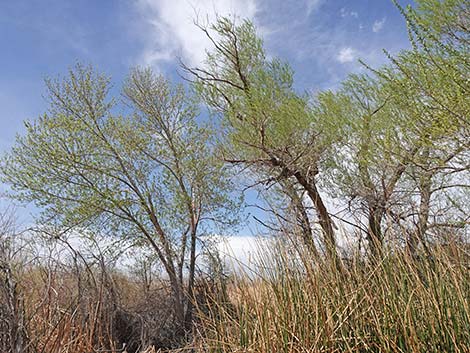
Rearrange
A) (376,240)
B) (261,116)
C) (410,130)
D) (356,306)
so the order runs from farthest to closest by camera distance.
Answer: (261,116) → (410,130) → (376,240) → (356,306)

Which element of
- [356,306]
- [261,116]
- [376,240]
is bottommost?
[356,306]

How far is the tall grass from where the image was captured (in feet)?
7.80

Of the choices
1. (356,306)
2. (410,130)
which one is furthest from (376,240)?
(410,130)

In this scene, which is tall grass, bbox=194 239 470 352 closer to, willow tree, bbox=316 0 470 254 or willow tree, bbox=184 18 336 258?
willow tree, bbox=316 0 470 254

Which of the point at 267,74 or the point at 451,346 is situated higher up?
the point at 267,74

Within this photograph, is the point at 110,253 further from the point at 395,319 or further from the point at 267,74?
the point at 395,319

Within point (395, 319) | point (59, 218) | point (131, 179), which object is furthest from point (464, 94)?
point (59, 218)

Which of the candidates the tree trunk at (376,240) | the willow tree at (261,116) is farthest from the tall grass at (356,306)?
the willow tree at (261,116)

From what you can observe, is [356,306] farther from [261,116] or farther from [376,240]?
[261,116]

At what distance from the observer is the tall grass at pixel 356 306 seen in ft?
7.80

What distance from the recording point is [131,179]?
887 cm

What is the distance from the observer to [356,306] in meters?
2.52

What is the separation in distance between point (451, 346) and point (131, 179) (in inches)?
294

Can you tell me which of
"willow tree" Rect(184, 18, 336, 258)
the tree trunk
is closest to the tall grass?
the tree trunk
